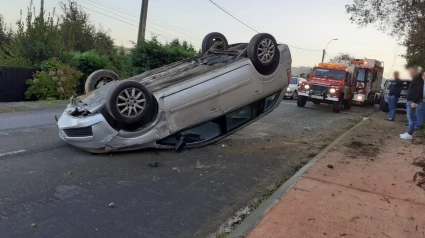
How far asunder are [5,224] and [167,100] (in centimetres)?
311

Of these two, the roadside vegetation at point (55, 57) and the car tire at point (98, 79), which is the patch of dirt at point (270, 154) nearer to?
the car tire at point (98, 79)

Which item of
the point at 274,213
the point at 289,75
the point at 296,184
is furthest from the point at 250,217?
the point at 289,75

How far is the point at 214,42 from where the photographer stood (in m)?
8.66

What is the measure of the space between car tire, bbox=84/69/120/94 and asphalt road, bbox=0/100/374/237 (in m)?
1.21

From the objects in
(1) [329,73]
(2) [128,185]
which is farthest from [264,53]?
(1) [329,73]

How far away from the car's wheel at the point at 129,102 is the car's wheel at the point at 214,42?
3081 millimetres

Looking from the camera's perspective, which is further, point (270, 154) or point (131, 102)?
point (270, 154)

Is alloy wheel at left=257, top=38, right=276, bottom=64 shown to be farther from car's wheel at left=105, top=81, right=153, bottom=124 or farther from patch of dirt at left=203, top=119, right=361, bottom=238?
car's wheel at left=105, top=81, right=153, bottom=124

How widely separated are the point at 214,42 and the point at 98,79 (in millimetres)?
2831

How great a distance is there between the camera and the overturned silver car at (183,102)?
575 cm

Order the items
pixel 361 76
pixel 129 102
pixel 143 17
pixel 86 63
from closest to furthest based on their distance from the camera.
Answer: pixel 129 102 < pixel 86 63 < pixel 143 17 < pixel 361 76

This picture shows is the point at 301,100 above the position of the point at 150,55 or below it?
below

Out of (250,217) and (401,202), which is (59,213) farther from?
(401,202)

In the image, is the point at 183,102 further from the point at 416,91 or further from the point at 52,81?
the point at 52,81
